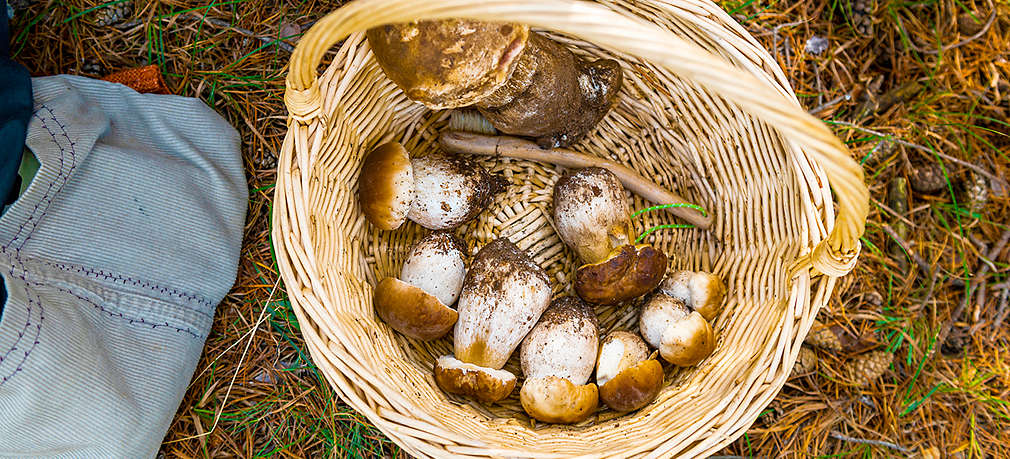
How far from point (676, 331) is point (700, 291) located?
6.8 inches

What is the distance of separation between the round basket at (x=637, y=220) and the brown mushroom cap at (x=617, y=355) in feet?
0.41

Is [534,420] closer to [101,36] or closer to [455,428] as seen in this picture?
[455,428]

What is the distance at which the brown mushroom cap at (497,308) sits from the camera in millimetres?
1752

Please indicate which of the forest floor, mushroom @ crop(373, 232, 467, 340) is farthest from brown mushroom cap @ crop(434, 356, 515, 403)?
the forest floor

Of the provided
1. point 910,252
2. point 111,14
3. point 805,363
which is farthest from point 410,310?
point 910,252

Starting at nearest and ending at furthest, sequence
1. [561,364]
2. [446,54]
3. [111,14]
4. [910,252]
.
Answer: [446,54] → [561,364] → [111,14] → [910,252]

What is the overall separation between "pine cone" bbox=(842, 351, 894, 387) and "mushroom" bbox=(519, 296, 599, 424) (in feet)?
3.41

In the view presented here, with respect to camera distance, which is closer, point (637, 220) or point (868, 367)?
point (637, 220)

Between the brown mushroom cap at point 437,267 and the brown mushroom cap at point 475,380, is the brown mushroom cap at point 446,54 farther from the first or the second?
the brown mushroom cap at point 475,380

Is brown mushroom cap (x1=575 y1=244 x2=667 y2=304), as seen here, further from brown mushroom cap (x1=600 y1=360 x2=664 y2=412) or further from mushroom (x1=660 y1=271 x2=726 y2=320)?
brown mushroom cap (x1=600 y1=360 x2=664 y2=412)

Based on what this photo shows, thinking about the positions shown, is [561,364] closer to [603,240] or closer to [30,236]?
[603,240]

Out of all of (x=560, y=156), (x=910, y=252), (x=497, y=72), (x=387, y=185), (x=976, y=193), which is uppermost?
(x=497, y=72)

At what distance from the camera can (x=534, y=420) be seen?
1808 mm

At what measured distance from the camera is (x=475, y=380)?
5.56ft
